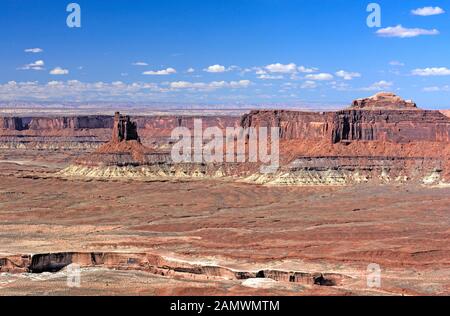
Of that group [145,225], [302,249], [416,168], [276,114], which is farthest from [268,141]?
[302,249]

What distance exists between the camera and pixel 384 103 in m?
142

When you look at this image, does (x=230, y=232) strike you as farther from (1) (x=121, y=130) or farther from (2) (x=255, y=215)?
(1) (x=121, y=130)

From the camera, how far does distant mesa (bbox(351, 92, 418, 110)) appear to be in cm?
14150

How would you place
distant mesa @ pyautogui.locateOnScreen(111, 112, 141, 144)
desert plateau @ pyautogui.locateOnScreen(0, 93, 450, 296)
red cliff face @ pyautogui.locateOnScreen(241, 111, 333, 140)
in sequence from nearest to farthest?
1. desert plateau @ pyautogui.locateOnScreen(0, 93, 450, 296)
2. red cliff face @ pyautogui.locateOnScreen(241, 111, 333, 140)
3. distant mesa @ pyautogui.locateOnScreen(111, 112, 141, 144)

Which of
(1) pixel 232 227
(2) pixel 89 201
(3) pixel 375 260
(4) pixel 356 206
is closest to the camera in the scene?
(3) pixel 375 260

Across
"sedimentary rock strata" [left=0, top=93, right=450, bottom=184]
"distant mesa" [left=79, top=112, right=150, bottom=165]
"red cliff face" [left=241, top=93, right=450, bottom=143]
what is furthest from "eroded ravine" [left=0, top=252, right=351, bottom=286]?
"distant mesa" [left=79, top=112, right=150, bottom=165]

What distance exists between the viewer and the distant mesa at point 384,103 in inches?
5571

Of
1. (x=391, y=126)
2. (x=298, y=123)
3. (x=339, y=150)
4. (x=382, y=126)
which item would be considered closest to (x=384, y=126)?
(x=382, y=126)

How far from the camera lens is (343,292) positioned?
160ft

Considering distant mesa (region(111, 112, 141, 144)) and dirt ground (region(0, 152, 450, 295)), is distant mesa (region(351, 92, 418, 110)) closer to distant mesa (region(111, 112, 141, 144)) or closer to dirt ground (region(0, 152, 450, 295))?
dirt ground (region(0, 152, 450, 295))
